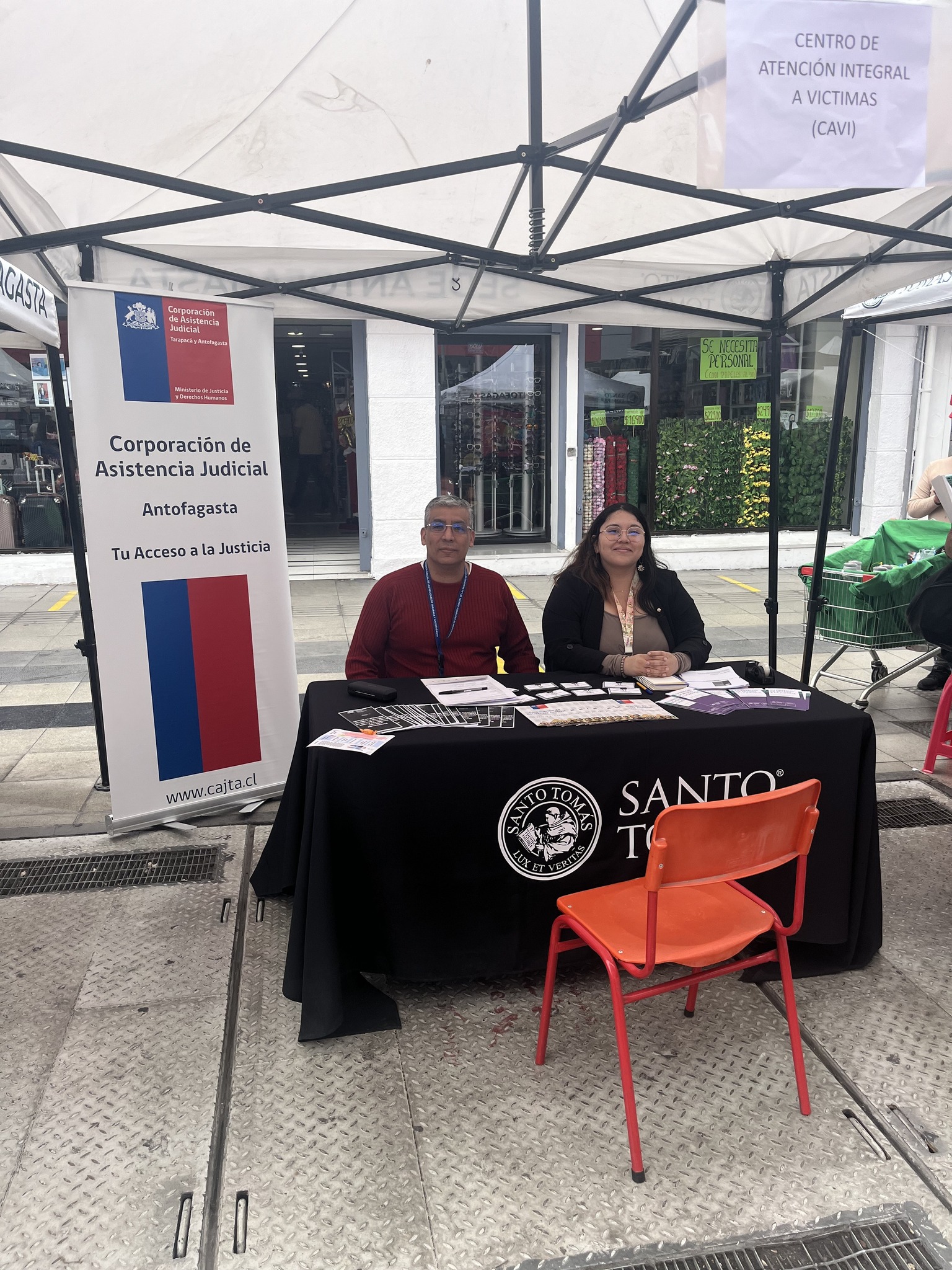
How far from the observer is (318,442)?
13.7 m

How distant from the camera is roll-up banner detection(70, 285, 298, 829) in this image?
388 centimetres

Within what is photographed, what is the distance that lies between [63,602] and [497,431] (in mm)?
5624

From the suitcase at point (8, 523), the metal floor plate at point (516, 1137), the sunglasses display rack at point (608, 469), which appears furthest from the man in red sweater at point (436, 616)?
the suitcase at point (8, 523)

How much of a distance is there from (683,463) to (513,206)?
7890mm

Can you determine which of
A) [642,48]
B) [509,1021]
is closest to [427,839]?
[509,1021]

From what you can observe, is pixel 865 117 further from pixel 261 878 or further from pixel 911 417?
pixel 911 417

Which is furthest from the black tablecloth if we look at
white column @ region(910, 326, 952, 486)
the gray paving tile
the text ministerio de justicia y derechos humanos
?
white column @ region(910, 326, 952, 486)

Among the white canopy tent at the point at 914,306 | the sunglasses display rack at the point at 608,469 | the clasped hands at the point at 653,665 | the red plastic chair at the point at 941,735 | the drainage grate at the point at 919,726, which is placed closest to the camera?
the clasped hands at the point at 653,665

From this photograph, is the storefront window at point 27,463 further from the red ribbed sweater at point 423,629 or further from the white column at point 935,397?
the white column at point 935,397

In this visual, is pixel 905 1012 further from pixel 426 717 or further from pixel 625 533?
pixel 625 533

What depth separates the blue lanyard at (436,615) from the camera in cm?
390

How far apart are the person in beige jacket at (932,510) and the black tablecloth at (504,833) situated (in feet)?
12.5

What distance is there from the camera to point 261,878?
3.60m

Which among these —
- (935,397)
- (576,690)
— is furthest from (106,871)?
(935,397)
